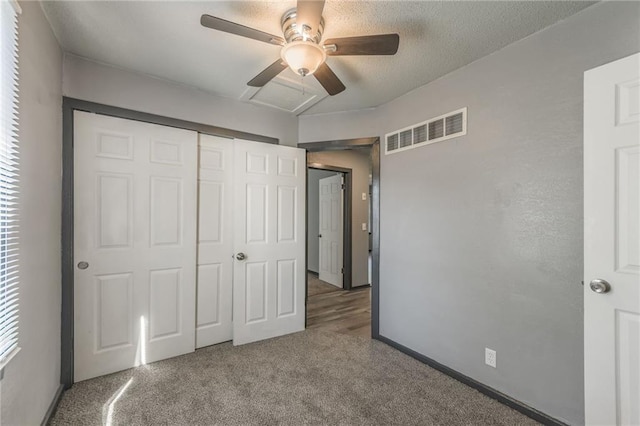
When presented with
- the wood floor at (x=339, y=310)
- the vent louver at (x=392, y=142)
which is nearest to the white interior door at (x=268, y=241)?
the wood floor at (x=339, y=310)

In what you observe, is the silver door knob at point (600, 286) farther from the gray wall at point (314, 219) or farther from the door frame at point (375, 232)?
the gray wall at point (314, 219)

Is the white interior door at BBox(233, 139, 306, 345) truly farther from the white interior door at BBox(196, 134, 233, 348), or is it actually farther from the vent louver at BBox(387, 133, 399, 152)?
the vent louver at BBox(387, 133, 399, 152)

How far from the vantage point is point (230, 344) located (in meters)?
2.76

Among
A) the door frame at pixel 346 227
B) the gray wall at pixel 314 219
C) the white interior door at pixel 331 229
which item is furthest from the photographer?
the gray wall at pixel 314 219

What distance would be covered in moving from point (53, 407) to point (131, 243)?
113 centimetres

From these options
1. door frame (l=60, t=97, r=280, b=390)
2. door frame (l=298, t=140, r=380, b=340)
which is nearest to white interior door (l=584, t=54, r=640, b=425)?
door frame (l=298, t=140, r=380, b=340)

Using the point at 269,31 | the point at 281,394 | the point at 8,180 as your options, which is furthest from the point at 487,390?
the point at 8,180

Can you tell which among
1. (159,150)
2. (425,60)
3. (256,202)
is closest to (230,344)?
(256,202)

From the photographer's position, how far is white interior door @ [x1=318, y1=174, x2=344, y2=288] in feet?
16.3

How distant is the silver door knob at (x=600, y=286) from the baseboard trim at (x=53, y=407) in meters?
3.12

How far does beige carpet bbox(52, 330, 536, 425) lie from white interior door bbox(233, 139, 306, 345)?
1.42 ft

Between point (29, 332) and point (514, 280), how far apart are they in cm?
290

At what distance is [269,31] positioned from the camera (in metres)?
1.77

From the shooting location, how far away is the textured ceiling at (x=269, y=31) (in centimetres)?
158
